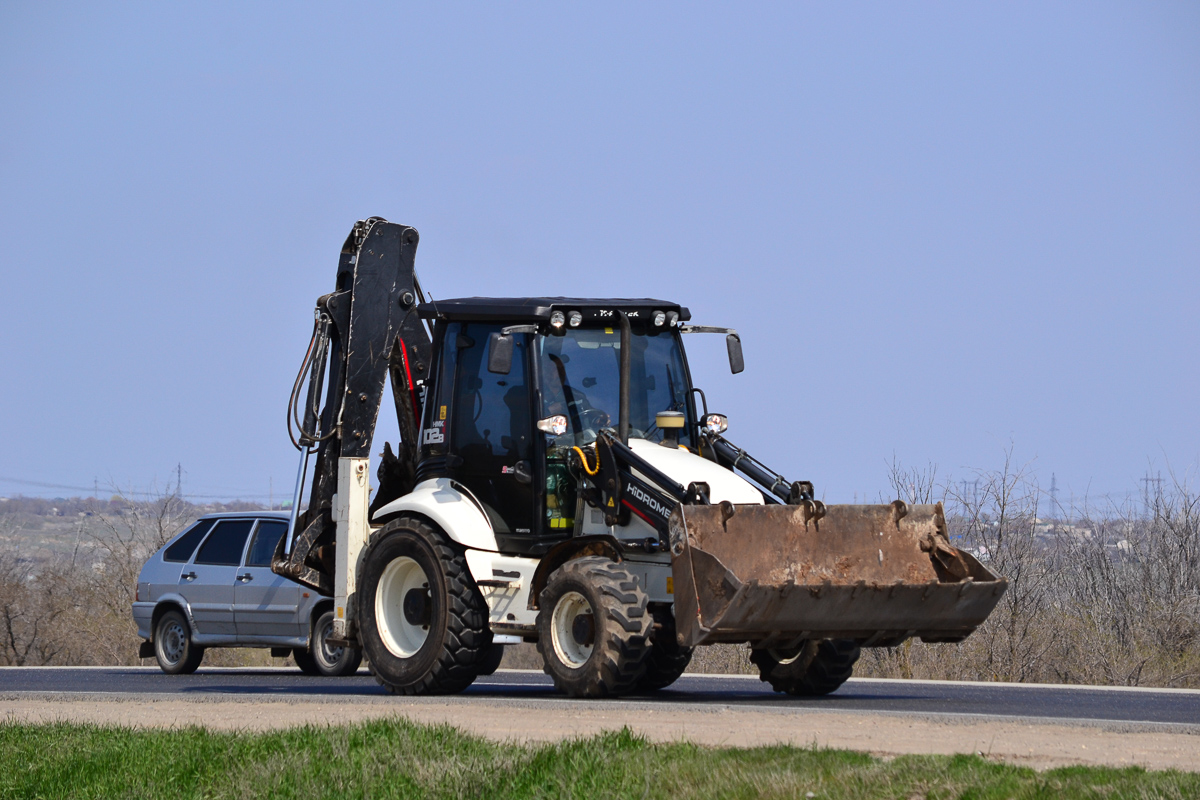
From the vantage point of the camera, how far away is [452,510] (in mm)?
14219

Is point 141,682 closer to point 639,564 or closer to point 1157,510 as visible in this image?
point 639,564

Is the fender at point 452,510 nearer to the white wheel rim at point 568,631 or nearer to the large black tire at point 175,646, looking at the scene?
the white wheel rim at point 568,631

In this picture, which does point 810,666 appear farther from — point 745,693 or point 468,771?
point 468,771

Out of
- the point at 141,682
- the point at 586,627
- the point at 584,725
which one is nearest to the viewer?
the point at 584,725

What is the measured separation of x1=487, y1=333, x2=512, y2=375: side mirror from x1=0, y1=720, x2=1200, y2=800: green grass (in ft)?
12.6

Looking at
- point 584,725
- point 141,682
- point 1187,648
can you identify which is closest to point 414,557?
point 584,725

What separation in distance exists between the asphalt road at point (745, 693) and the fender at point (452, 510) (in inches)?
53.4

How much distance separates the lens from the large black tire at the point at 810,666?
14.1m

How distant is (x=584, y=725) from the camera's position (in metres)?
10.6

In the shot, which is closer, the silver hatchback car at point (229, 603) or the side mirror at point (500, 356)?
the side mirror at point (500, 356)

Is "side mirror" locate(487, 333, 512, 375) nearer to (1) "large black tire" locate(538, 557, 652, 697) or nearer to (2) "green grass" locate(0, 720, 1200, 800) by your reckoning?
(1) "large black tire" locate(538, 557, 652, 697)

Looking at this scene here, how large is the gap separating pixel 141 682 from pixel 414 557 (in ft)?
16.9

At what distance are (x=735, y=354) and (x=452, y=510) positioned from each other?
289 centimetres

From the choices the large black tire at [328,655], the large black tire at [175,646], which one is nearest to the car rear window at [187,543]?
the large black tire at [175,646]
